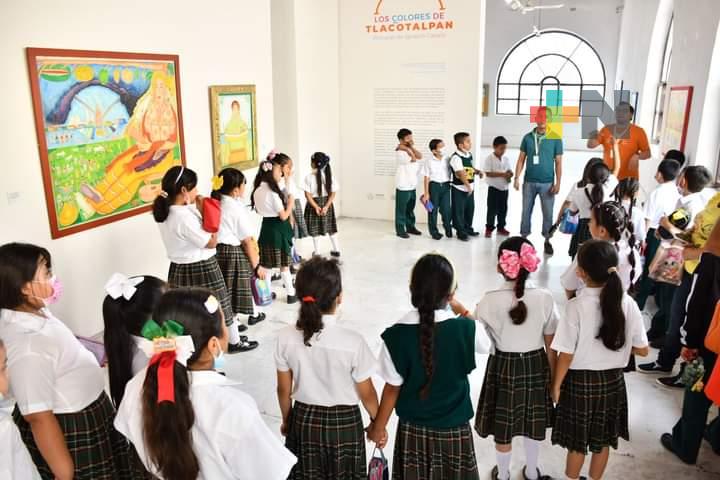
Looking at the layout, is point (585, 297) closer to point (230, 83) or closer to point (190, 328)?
point (190, 328)

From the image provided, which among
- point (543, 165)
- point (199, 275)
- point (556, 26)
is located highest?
point (556, 26)

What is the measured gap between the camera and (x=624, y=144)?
6.55 m

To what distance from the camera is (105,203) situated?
4660 millimetres

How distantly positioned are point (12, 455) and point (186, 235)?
222 centimetres

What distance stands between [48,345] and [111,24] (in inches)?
137

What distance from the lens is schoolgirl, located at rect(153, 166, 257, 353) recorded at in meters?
3.75

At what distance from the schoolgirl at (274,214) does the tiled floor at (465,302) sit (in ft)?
1.39

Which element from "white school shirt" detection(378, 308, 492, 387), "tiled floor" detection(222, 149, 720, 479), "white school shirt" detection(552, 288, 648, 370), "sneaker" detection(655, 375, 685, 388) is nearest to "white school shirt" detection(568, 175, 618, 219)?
"tiled floor" detection(222, 149, 720, 479)

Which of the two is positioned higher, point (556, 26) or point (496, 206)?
point (556, 26)

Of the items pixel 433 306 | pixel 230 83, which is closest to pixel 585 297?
pixel 433 306

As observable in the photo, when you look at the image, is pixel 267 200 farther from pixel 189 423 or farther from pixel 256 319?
pixel 189 423

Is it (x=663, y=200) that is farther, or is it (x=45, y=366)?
(x=663, y=200)

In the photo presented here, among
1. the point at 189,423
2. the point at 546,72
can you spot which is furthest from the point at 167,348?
the point at 546,72

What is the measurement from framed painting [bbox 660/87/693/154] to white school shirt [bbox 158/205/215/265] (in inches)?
235
